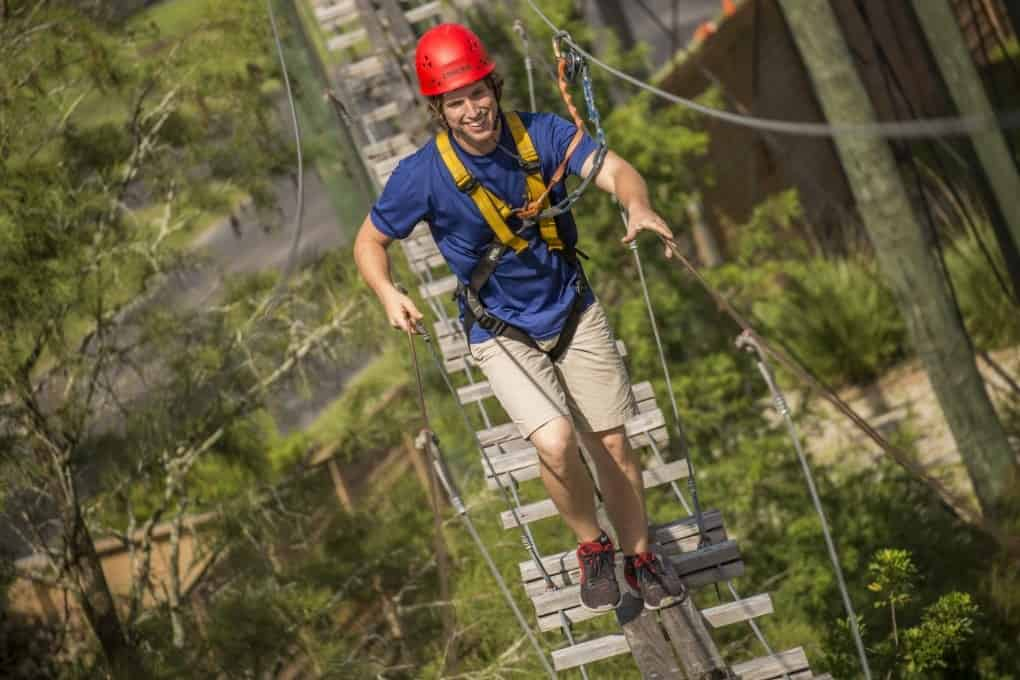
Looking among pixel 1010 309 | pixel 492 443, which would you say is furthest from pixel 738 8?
pixel 492 443

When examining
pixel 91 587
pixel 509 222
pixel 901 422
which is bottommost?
pixel 901 422

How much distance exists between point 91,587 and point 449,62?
6285 mm

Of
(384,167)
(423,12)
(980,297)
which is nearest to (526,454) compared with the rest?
(384,167)

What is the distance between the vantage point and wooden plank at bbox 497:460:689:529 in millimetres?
5246

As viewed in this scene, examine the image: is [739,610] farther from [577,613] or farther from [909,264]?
[909,264]

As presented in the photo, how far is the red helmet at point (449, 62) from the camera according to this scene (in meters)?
4.00

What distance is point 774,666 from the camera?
14.6ft

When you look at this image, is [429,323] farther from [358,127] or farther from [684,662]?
[684,662]

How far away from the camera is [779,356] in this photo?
3391 mm

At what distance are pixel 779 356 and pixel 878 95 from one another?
469 inches

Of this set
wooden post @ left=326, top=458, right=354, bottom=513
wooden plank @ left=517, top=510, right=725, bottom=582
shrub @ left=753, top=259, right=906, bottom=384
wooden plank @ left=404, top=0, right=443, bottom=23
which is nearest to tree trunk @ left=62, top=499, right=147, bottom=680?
wooden post @ left=326, top=458, right=354, bottom=513

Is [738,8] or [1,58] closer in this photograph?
[1,58]

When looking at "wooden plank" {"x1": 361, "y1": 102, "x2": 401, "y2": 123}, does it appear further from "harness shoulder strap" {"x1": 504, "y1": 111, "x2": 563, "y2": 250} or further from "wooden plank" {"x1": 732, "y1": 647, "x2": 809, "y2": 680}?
"wooden plank" {"x1": 732, "y1": 647, "x2": 809, "y2": 680}

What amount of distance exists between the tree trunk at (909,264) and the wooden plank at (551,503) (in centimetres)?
361
